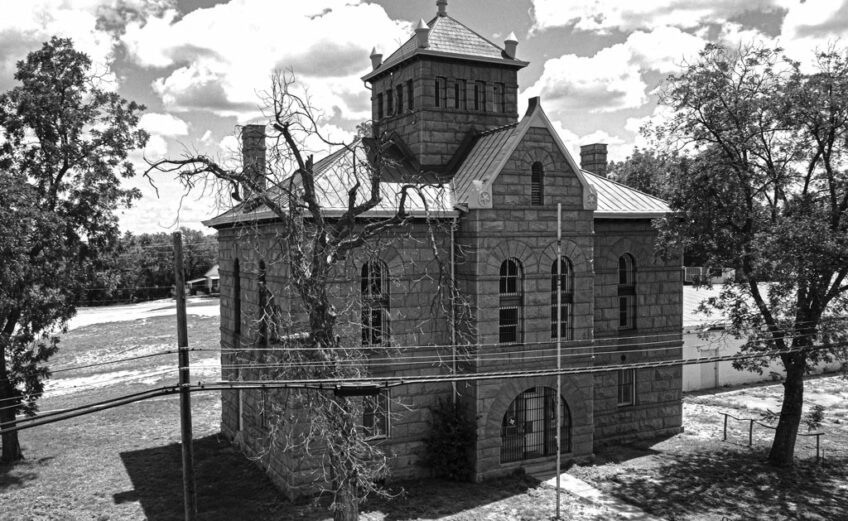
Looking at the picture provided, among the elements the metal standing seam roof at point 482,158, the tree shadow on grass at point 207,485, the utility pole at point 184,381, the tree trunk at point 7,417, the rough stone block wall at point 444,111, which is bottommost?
the tree shadow on grass at point 207,485

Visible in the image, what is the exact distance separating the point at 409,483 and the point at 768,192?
14395 millimetres

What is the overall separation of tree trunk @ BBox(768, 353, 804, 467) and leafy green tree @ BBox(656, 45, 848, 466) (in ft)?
0.10

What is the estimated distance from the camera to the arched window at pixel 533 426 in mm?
21094

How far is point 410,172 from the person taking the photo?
23.4 metres

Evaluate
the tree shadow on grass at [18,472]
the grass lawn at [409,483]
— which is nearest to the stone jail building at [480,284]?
the grass lawn at [409,483]

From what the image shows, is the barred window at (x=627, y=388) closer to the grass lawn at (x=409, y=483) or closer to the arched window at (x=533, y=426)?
the grass lawn at (x=409, y=483)

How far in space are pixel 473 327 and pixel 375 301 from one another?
9.85ft

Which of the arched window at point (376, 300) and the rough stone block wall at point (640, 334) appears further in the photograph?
the rough stone block wall at point (640, 334)

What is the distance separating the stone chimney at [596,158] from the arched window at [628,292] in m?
5.18

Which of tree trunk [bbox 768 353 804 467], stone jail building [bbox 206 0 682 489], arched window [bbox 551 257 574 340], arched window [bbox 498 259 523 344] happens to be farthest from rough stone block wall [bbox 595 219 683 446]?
arched window [bbox 498 259 523 344]

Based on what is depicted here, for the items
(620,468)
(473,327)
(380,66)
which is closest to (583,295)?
(473,327)

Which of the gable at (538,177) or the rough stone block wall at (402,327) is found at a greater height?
the gable at (538,177)

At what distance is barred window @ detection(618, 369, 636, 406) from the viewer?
24.8 metres

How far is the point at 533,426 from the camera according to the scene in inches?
847
